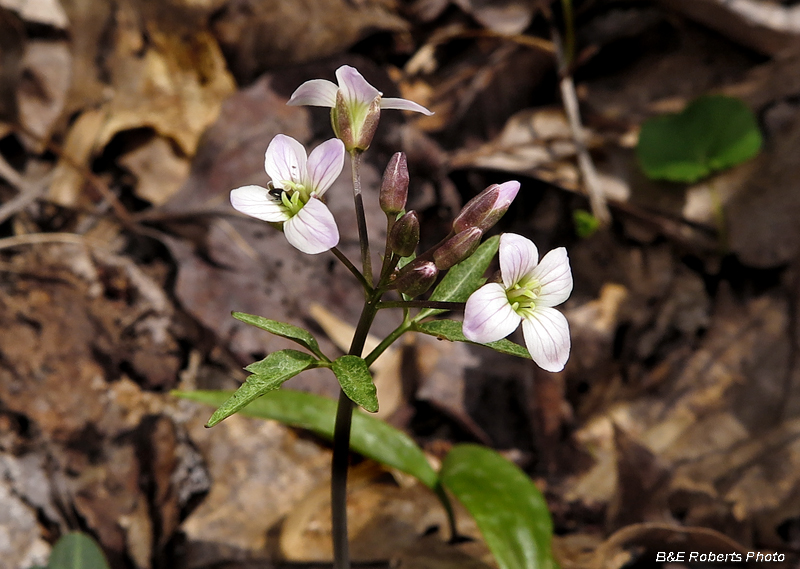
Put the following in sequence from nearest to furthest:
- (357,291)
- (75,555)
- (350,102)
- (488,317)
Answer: (488,317), (350,102), (75,555), (357,291)

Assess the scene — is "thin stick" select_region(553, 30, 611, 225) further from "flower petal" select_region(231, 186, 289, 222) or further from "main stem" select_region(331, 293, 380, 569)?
"flower petal" select_region(231, 186, 289, 222)

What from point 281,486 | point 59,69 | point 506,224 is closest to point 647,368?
point 506,224

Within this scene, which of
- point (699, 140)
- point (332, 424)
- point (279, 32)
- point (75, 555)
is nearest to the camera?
point (75, 555)

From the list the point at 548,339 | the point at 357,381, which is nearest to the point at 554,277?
the point at 548,339

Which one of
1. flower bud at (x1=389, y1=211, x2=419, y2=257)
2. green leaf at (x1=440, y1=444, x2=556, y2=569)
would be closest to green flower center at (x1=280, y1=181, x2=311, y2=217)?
flower bud at (x1=389, y1=211, x2=419, y2=257)

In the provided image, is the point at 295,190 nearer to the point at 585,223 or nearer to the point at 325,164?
the point at 325,164
